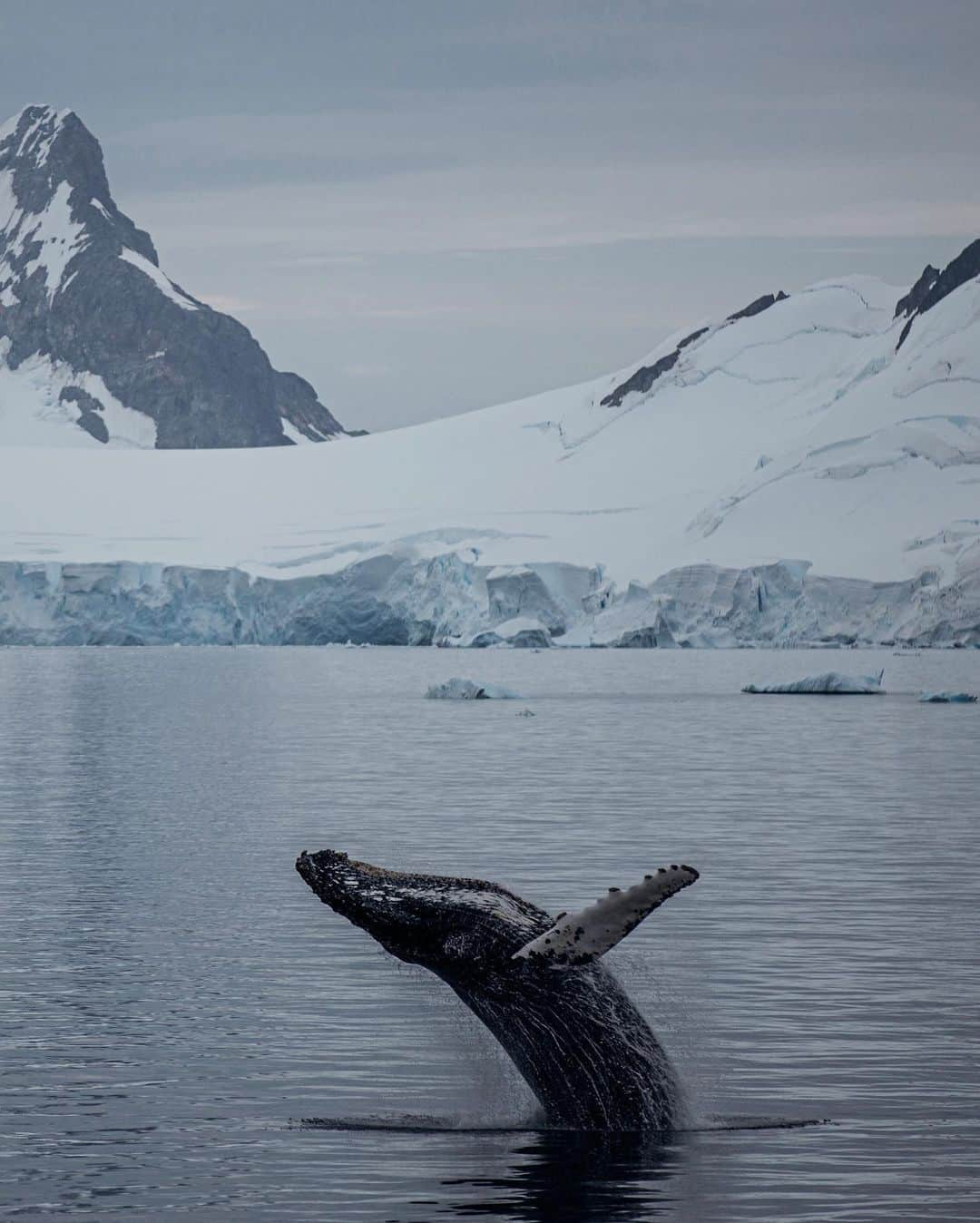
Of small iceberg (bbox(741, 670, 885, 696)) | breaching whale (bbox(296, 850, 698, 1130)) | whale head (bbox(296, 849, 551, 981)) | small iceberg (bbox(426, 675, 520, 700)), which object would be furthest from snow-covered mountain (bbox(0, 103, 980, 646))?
whale head (bbox(296, 849, 551, 981))

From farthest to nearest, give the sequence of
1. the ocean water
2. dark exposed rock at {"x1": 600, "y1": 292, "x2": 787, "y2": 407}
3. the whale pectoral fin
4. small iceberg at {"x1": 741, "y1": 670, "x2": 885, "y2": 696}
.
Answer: dark exposed rock at {"x1": 600, "y1": 292, "x2": 787, "y2": 407}
small iceberg at {"x1": 741, "y1": 670, "x2": 885, "y2": 696}
the ocean water
the whale pectoral fin

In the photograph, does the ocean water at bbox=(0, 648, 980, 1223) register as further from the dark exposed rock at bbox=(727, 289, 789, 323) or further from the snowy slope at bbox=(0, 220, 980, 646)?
the dark exposed rock at bbox=(727, 289, 789, 323)

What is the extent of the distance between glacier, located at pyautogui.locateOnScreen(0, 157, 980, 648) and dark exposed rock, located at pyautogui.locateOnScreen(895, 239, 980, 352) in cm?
19

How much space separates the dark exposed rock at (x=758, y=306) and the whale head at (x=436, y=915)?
114362 mm

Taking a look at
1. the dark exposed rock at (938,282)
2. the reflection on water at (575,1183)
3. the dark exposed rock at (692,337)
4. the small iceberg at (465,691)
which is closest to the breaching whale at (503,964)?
the reflection on water at (575,1183)

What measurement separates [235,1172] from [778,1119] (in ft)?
7.99

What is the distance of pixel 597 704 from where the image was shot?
164 feet

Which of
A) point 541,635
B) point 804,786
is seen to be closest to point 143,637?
point 541,635

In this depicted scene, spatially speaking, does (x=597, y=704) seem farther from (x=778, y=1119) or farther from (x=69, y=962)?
(x=778, y=1119)

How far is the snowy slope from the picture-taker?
256ft

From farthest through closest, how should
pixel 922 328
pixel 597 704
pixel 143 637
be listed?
pixel 922 328
pixel 143 637
pixel 597 704

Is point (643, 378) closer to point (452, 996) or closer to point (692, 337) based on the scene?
point (692, 337)

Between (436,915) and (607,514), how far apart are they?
300 feet

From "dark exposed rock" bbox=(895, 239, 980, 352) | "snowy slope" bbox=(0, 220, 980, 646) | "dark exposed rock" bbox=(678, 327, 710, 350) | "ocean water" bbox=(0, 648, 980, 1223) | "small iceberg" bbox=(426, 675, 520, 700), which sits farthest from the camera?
"dark exposed rock" bbox=(678, 327, 710, 350)
